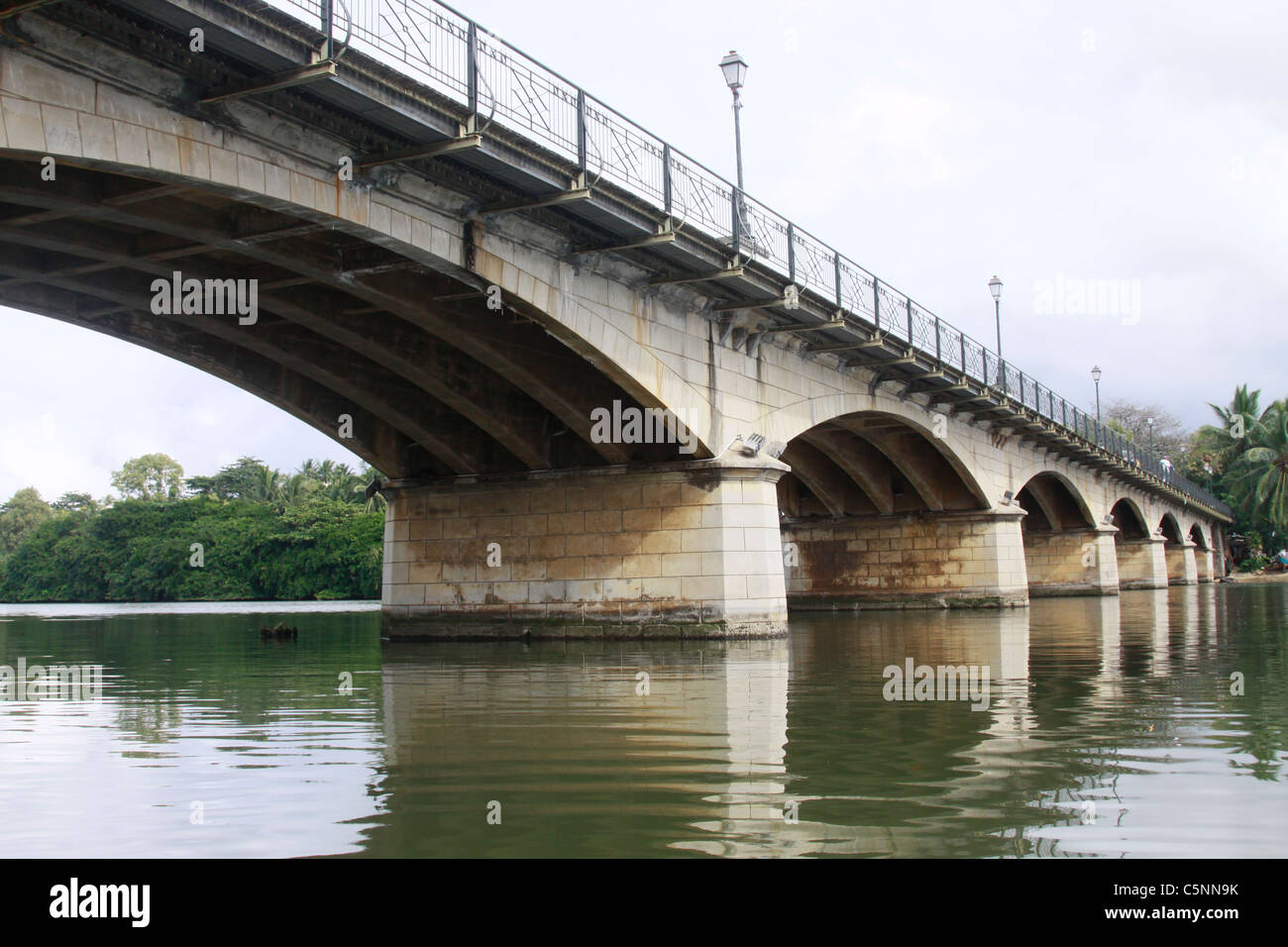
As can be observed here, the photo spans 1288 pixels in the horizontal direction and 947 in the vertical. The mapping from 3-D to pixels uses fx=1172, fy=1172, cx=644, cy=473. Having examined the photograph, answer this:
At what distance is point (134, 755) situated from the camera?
896 cm

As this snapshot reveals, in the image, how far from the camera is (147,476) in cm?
10906

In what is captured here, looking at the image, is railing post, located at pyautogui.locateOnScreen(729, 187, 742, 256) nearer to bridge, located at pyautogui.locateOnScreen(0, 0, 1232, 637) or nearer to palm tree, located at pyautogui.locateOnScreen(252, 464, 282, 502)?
bridge, located at pyautogui.locateOnScreen(0, 0, 1232, 637)

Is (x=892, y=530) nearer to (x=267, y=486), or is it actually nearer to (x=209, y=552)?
(x=209, y=552)

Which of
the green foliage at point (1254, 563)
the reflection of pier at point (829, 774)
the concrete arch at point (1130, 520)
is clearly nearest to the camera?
the reflection of pier at point (829, 774)

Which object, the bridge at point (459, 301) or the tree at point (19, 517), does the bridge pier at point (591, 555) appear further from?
the tree at point (19, 517)

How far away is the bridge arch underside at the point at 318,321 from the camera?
49.1 feet

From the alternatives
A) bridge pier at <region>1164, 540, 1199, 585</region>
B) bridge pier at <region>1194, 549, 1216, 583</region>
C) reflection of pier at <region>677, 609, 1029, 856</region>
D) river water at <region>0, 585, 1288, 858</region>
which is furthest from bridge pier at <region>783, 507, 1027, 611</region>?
bridge pier at <region>1194, 549, 1216, 583</region>

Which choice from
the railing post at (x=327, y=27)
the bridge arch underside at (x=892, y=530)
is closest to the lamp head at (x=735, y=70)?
the railing post at (x=327, y=27)

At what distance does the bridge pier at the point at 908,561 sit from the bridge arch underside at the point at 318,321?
61.1 ft

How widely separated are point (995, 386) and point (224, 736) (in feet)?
103

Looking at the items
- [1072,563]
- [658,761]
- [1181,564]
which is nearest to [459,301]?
[658,761]

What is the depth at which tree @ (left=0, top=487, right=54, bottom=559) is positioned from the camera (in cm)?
11194
